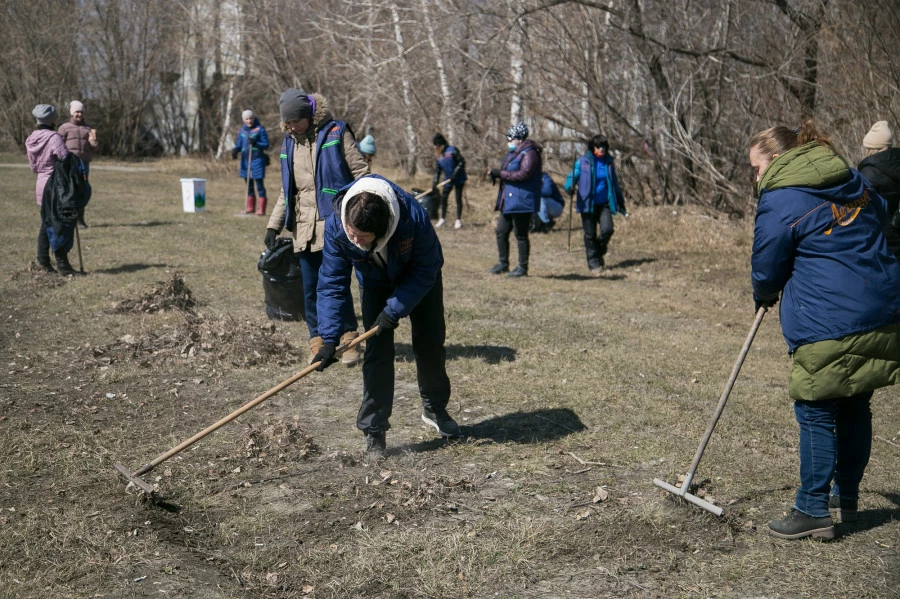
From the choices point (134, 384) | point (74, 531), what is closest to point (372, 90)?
point (134, 384)

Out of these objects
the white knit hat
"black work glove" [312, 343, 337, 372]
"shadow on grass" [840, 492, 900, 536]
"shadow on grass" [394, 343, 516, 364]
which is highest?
the white knit hat

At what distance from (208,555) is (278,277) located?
4197 mm

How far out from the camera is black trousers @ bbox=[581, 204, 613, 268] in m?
11.6

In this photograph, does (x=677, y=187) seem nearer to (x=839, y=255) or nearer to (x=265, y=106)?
(x=839, y=255)

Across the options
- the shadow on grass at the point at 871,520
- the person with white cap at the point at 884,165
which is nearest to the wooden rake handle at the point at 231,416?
the shadow on grass at the point at 871,520

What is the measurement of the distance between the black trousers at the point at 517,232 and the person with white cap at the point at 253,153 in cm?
623

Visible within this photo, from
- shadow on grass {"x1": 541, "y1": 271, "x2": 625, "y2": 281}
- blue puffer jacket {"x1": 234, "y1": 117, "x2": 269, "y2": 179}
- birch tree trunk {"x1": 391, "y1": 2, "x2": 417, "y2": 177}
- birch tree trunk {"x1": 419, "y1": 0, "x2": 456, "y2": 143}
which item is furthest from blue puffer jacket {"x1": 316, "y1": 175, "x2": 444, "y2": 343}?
birch tree trunk {"x1": 391, "y1": 2, "x2": 417, "y2": 177}

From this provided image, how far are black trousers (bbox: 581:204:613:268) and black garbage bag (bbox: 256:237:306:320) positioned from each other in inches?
190

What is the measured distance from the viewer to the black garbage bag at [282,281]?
25.1ft

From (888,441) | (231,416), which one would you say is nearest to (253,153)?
(231,416)

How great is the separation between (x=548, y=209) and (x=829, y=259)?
12.0 metres

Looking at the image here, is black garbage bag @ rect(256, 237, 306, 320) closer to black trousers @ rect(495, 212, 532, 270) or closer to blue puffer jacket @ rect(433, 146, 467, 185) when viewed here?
black trousers @ rect(495, 212, 532, 270)

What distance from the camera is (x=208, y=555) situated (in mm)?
4000

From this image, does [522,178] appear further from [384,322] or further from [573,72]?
[384,322]
